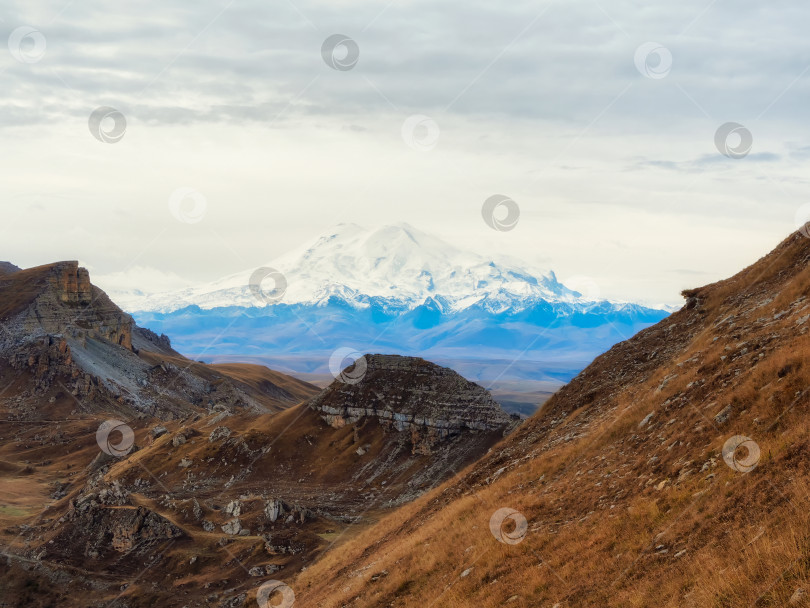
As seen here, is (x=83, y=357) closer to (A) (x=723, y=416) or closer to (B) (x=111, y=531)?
(B) (x=111, y=531)

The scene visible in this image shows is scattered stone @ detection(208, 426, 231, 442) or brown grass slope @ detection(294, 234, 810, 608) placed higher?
scattered stone @ detection(208, 426, 231, 442)

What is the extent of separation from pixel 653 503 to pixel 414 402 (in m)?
70.3

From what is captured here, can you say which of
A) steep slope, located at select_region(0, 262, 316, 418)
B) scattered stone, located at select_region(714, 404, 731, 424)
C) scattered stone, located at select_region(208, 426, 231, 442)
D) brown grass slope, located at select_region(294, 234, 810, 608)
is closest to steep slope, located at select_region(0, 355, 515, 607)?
scattered stone, located at select_region(208, 426, 231, 442)

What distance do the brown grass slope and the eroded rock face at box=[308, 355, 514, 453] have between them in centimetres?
4480

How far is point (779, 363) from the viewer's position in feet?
63.0

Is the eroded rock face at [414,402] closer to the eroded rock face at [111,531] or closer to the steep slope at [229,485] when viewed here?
the steep slope at [229,485]

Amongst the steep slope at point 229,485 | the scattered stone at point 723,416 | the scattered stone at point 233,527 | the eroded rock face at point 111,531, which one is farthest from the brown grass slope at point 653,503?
the eroded rock face at point 111,531

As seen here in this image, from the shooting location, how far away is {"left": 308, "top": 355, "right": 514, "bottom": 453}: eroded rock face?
3221 inches

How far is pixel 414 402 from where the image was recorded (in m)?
86.7

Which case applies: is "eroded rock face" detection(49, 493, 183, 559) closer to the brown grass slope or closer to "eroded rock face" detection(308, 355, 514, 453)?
the brown grass slope

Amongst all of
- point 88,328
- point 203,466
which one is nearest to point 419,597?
point 203,466

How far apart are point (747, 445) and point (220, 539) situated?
4956cm

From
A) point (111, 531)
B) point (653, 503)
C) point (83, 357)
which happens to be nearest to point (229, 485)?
point (111, 531)

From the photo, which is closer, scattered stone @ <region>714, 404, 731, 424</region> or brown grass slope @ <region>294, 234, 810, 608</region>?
brown grass slope @ <region>294, 234, 810, 608</region>
